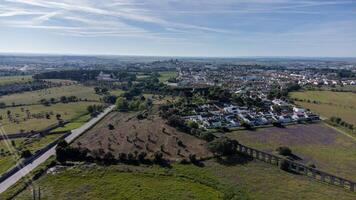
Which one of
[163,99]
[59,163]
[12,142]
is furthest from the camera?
[163,99]

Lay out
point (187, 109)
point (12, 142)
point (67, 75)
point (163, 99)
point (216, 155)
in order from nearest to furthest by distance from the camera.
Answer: point (216, 155), point (12, 142), point (187, 109), point (163, 99), point (67, 75)

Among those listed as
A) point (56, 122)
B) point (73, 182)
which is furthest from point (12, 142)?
point (73, 182)

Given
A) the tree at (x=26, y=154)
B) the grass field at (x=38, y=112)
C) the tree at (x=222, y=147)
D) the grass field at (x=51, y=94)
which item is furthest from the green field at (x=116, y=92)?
the tree at (x=222, y=147)

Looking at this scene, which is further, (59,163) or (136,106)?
(136,106)

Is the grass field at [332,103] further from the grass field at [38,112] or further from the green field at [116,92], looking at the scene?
the grass field at [38,112]

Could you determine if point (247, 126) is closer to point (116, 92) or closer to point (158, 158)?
point (158, 158)

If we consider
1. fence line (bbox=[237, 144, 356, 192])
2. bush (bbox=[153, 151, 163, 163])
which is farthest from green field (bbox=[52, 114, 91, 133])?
fence line (bbox=[237, 144, 356, 192])

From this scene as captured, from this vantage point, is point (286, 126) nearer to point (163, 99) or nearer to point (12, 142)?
point (163, 99)
